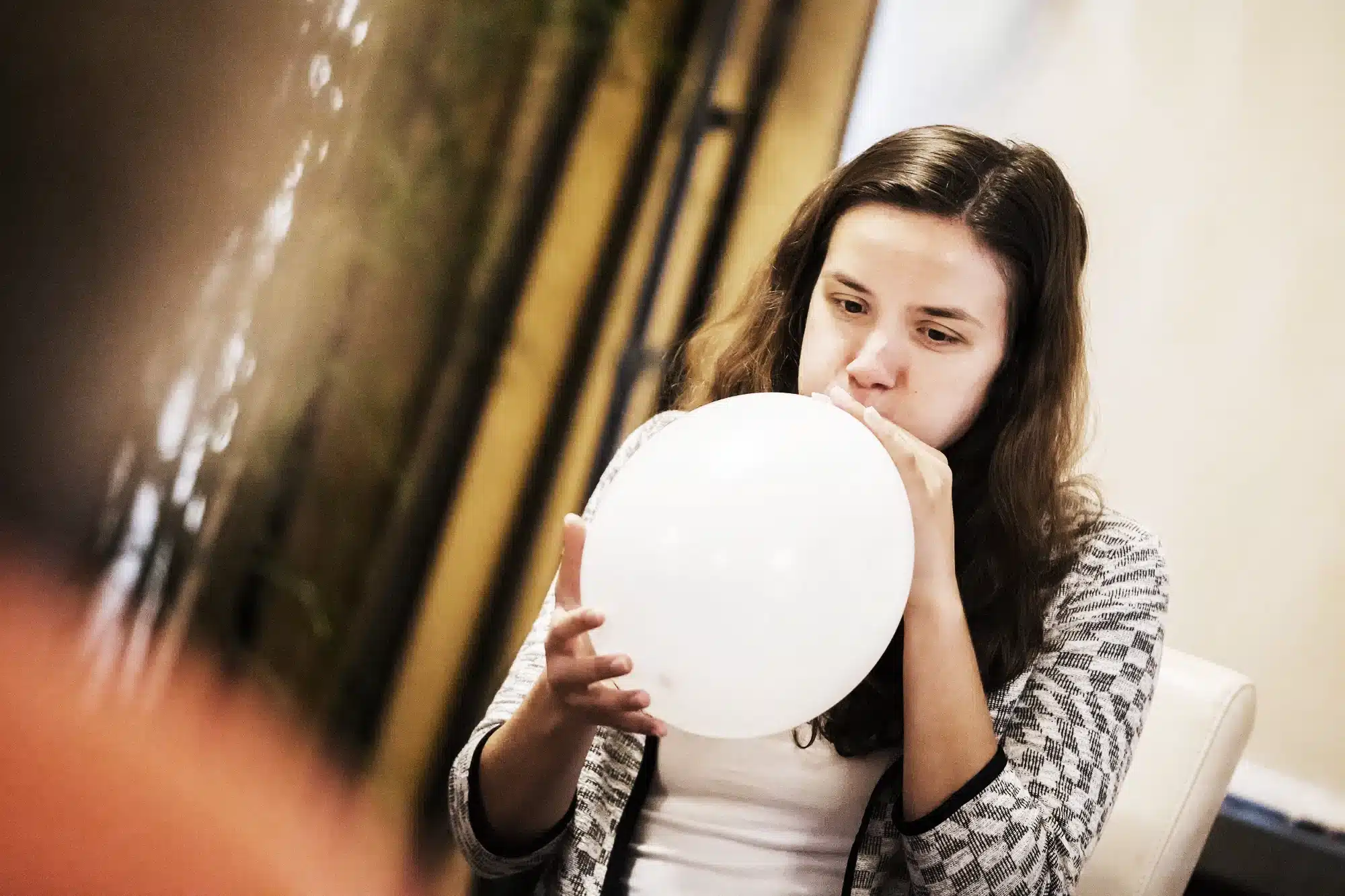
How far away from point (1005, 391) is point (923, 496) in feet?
0.92

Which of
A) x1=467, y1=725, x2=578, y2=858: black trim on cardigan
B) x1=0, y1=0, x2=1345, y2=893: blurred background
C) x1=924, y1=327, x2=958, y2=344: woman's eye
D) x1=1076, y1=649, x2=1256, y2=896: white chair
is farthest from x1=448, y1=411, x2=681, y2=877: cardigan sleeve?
x1=0, y1=0, x2=1345, y2=893: blurred background

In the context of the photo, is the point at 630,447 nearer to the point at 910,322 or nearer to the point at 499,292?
A: the point at 910,322

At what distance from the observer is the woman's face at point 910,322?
0.78 m

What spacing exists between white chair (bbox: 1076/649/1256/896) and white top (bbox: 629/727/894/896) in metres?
0.29

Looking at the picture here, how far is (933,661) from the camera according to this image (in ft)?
2.40

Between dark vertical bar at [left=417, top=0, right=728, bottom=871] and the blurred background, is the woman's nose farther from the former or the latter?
dark vertical bar at [left=417, top=0, right=728, bottom=871]

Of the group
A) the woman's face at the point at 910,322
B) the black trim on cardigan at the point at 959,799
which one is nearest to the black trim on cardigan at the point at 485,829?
the black trim on cardigan at the point at 959,799

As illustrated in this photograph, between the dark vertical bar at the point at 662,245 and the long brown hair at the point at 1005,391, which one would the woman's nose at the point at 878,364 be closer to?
the long brown hair at the point at 1005,391

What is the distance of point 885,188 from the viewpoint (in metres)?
0.87

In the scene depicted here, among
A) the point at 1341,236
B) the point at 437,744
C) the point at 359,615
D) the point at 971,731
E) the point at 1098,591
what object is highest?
the point at 1341,236

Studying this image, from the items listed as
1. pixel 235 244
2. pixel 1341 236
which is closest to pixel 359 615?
pixel 235 244

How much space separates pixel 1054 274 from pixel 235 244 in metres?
1.48

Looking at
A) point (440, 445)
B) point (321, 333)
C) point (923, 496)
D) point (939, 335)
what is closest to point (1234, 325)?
point (939, 335)

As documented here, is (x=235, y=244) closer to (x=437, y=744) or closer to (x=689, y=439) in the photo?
(x=437, y=744)
